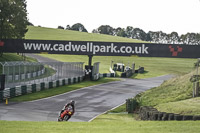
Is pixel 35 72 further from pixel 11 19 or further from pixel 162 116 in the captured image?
pixel 11 19

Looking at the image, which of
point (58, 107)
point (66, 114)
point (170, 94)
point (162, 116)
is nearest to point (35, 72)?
point (58, 107)

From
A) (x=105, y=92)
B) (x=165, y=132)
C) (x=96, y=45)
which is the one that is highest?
(x=96, y=45)

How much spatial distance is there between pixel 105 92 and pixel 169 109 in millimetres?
15317

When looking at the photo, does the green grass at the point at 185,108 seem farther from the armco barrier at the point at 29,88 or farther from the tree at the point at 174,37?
the tree at the point at 174,37

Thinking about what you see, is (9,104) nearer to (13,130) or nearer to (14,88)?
(14,88)

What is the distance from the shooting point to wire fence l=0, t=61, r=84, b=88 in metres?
24.9

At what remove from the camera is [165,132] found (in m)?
9.94

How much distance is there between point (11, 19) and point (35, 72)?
20.3 metres

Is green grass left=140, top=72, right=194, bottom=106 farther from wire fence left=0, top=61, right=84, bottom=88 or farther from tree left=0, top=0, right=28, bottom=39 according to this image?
tree left=0, top=0, right=28, bottom=39

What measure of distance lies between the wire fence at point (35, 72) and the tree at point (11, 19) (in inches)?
480

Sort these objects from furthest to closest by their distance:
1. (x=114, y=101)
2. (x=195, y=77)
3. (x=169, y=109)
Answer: (x=114, y=101) < (x=195, y=77) < (x=169, y=109)

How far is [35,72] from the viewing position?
97.5 feet

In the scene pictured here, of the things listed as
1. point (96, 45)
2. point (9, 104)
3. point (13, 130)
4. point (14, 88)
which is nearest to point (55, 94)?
point (14, 88)

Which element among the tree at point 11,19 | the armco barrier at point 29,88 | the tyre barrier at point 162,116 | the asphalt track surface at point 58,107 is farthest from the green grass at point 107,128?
the tree at point 11,19
